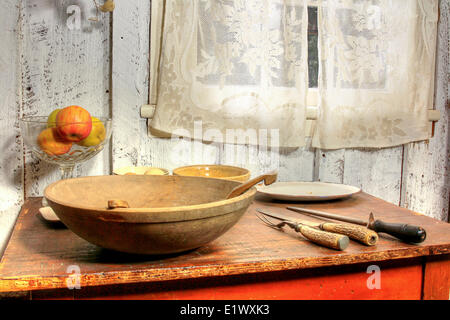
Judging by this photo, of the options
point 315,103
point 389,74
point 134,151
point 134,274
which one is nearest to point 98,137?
point 134,151

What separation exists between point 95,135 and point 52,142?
110 mm

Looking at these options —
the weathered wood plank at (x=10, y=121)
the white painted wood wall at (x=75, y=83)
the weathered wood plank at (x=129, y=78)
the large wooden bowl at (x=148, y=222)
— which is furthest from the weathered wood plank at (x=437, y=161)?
the weathered wood plank at (x=10, y=121)

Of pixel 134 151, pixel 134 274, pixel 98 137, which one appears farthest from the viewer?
pixel 134 151

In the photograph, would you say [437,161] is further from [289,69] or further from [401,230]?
[401,230]

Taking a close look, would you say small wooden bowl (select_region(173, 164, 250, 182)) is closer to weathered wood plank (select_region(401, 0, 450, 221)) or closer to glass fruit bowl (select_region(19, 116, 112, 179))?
glass fruit bowl (select_region(19, 116, 112, 179))

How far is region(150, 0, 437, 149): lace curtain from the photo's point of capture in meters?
1.39

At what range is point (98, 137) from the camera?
3.74ft

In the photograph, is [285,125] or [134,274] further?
[285,125]

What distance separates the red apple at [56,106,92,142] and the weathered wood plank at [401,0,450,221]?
1.24m

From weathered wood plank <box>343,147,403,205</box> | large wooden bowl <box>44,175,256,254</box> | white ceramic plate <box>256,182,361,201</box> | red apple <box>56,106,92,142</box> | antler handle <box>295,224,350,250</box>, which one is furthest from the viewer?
weathered wood plank <box>343,147,403,205</box>

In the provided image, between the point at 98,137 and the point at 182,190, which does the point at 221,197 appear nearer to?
the point at 182,190

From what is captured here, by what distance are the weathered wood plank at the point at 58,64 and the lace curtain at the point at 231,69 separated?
173 mm

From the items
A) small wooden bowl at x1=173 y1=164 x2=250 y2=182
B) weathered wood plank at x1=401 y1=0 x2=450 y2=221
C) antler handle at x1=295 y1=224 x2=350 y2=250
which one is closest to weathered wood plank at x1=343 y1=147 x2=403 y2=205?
weathered wood plank at x1=401 y1=0 x2=450 y2=221
